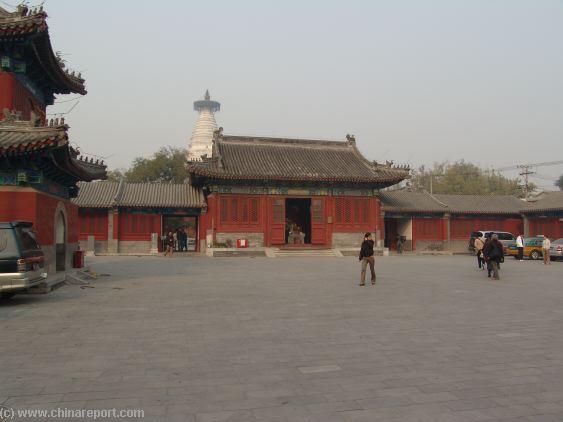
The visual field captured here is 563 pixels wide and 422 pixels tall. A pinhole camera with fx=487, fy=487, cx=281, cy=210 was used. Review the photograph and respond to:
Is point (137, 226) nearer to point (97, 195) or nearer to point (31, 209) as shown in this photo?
point (97, 195)

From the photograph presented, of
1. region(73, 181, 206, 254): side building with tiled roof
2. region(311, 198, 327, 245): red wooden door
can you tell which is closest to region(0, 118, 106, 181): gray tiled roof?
region(73, 181, 206, 254): side building with tiled roof

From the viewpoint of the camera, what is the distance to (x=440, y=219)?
34.9 m

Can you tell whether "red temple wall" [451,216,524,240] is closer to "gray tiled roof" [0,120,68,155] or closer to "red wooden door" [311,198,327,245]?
"red wooden door" [311,198,327,245]

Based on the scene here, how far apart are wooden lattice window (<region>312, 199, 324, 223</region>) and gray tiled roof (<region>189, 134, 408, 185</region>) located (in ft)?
5.50

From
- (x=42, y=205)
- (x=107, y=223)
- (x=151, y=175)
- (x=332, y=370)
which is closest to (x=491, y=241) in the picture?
(x=332, y=370)

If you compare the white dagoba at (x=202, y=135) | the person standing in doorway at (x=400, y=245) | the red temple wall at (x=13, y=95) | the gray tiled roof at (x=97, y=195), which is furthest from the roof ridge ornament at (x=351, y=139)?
the white dagoba at (x=202, y=135)

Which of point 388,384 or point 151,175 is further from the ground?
point 151,175

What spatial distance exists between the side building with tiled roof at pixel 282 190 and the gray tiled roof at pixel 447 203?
332 cm

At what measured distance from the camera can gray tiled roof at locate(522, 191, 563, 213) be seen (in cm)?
3170

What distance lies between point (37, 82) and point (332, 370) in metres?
13.6

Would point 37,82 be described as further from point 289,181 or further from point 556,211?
point 556,211

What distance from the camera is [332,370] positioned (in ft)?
16.8

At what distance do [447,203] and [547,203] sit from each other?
6.50 metres

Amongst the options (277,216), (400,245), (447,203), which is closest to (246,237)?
(277,216)
